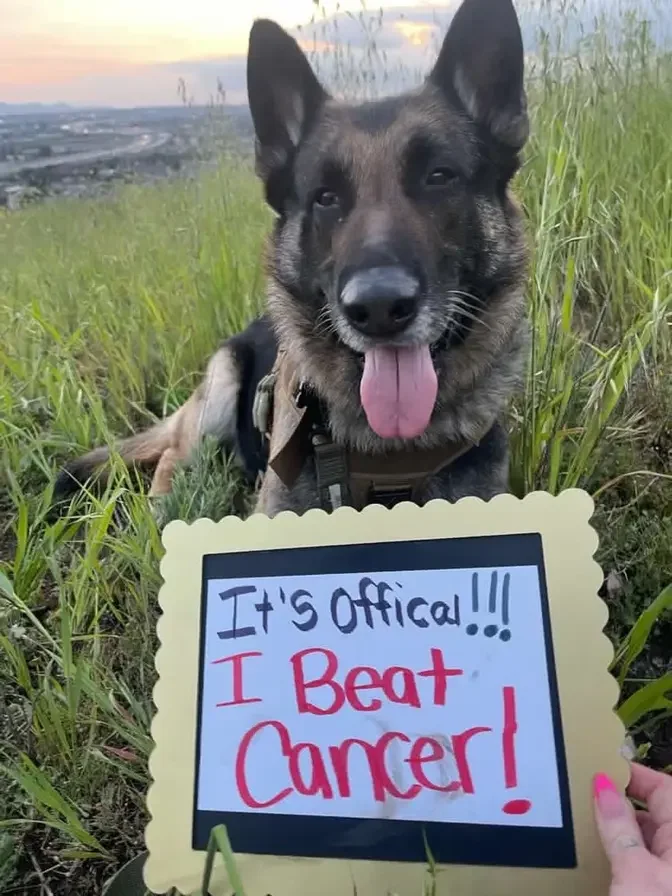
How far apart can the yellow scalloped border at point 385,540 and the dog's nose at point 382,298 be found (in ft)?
1.63

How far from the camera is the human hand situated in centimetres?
72

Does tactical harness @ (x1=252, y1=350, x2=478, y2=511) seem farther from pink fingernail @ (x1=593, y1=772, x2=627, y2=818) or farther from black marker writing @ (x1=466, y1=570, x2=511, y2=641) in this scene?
pink fingernail @ (x1=593, y1=772, x2=627, y2=818)

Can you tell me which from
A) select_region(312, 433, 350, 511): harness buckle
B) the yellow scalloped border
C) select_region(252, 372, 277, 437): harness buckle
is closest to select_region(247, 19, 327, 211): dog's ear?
select_region(252, 372, 277, 437): harness buckle

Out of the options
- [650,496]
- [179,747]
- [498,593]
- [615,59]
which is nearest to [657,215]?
[615,59]

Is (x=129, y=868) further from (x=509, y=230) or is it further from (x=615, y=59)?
(x=615, y=59)

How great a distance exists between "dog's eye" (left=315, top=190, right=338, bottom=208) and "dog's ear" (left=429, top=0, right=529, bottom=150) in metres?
0.39

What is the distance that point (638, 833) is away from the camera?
2.63 feet

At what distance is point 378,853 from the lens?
2.90ft

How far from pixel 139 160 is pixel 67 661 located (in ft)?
8.38

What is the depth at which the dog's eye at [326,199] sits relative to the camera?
164 centimetres

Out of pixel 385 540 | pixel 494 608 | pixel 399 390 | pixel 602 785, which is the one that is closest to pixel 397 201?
pixel 399 390

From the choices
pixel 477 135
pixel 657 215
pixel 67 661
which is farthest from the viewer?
pixel 657 215

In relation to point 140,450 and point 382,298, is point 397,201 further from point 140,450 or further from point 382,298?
point 140,450

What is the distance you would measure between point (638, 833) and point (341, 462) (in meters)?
0.97
